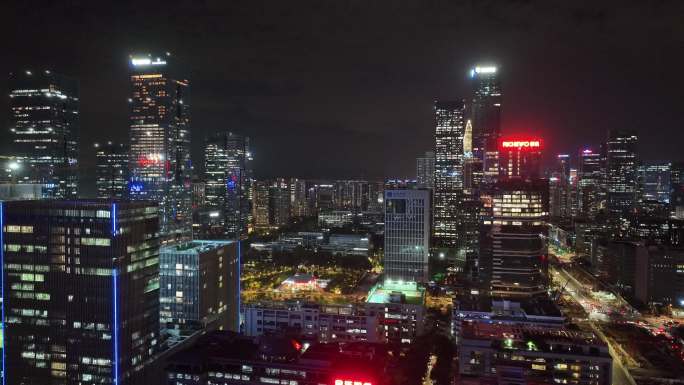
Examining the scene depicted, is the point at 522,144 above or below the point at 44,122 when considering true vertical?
below

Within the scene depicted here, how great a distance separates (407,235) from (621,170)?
5225cm

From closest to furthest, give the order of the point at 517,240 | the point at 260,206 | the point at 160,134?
1. the point at 517,240
2. the point at 160,134
3. the point at 260,206

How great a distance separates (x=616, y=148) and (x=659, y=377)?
202 feet

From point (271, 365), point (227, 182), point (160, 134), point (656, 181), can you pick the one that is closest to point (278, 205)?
point (227, 182)

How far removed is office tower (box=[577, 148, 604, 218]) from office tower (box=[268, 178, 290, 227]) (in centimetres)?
5140

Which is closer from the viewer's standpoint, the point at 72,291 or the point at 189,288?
the point at 72,291

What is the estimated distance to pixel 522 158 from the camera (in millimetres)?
43406

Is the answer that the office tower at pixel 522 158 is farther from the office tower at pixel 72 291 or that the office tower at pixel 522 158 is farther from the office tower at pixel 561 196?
the office tower at pixel 561 196

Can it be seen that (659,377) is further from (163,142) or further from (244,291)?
(163,142)

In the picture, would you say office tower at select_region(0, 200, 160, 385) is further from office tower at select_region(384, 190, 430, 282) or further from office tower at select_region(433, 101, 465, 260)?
office tower at select_region(433, 101, 465, 260)

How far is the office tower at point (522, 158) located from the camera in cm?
4328

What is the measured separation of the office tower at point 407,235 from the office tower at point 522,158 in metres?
7.96


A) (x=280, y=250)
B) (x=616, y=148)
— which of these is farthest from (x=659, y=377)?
(x=616, y=148)

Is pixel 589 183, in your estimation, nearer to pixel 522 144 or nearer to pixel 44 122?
pixel 522 144
